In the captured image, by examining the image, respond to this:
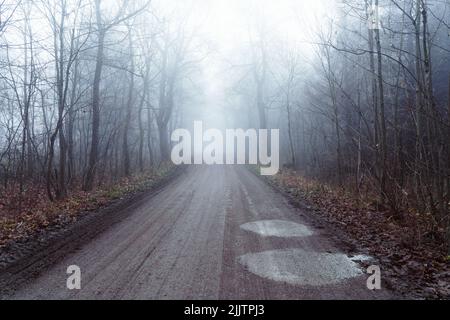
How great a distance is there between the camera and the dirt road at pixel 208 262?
4.98 metres

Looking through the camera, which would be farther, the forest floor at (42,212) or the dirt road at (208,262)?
the forest floor at (42,212)

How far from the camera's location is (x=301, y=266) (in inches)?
235

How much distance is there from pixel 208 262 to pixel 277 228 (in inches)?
112

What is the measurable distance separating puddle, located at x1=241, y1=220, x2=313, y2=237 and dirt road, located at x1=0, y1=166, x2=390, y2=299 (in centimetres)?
2

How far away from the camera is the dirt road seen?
498 centimetres
